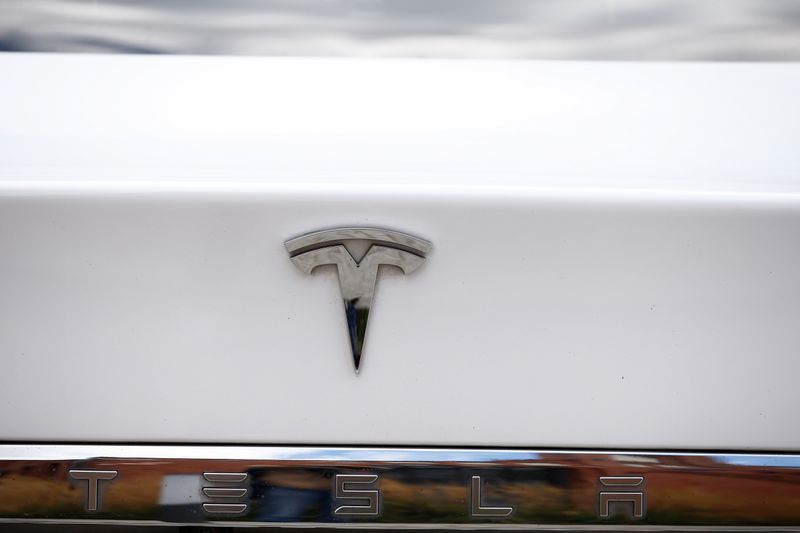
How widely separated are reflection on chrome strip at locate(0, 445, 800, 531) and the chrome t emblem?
22 centimetres

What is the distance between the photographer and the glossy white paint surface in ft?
3.19

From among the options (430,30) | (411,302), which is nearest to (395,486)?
(411,302)

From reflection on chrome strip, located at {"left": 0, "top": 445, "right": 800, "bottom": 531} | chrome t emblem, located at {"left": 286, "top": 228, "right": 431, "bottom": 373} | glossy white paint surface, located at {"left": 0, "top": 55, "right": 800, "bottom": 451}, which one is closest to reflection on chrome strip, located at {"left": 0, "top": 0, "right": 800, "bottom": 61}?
glossy white paint surface, located at {"left": 0, "top": 55, "right": 800, "bottom": 451}

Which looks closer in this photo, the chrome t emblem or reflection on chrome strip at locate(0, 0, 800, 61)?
the chrome t emblem

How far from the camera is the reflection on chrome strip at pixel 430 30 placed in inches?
52.7

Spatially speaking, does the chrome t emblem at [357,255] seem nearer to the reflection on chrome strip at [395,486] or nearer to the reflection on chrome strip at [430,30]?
the reflection on chrome strip at [395,486]

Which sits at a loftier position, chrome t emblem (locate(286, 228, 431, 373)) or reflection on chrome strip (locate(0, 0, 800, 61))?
reflection on chrome strip (locate(0, 0, 800, 61))

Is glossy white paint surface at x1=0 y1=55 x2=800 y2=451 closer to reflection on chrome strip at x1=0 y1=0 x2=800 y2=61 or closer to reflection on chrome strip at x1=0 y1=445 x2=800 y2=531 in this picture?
reflection on chrome strip at x1=0 y1=445 x2=800 y2=531

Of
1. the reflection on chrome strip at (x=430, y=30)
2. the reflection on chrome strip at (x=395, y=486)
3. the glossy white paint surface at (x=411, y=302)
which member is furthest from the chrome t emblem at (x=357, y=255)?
the reflection on chrome strip at (x=430, y=30)

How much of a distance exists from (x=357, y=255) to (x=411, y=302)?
0.10m

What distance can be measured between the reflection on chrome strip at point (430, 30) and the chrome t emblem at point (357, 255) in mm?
505

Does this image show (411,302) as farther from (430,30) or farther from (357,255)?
(430,30)

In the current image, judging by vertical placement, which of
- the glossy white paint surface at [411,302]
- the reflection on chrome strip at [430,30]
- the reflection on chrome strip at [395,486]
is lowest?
the reflection on chrome strip at [395,486]

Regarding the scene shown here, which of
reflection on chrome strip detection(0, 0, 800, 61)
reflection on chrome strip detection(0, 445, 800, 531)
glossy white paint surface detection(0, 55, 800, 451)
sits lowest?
reflection on chrome strip detection(0, 445, 800, 531)
